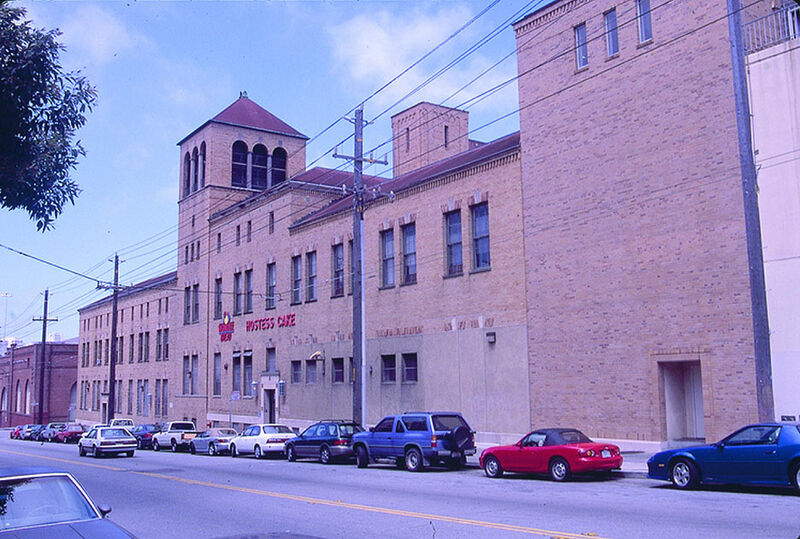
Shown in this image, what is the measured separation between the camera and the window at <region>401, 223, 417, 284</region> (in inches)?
1277

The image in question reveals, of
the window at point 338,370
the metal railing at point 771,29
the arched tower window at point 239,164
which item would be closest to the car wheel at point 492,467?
the metal railing at point 771,29

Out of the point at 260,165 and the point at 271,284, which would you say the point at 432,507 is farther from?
the point at 260,165

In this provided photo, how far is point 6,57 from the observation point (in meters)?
9.34

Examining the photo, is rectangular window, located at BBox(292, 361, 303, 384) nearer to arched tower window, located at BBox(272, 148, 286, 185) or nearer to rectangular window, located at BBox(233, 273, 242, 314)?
rectangular window, located at BBox(233, 273, 242, 314)

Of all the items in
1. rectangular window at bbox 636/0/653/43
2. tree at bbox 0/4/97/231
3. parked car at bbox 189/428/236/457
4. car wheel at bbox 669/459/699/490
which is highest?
rectangular window at bbox 636/0/653/43

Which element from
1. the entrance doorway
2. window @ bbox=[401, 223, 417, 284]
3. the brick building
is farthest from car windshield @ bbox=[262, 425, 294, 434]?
the brick building

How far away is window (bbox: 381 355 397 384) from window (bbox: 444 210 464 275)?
5286 mm

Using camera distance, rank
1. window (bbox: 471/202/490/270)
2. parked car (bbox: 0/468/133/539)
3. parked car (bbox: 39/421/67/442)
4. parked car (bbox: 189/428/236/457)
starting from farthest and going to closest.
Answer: parked car (bbox: 39/421/67/442) < parked car (bbox: 189/428/236/457) < window (bbox: 471/202/490/270) < parked car (bbox: 0/468/133/539)

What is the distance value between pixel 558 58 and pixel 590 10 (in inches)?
73.2

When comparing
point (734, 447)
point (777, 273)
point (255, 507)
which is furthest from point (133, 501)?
point (777, 273)

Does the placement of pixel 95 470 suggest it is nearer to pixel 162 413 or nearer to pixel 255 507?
pixel 255 507

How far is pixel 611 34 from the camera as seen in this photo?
24828 millimetres

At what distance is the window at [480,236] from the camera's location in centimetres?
2878

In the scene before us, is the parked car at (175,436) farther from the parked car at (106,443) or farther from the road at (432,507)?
the road at (432,507)
